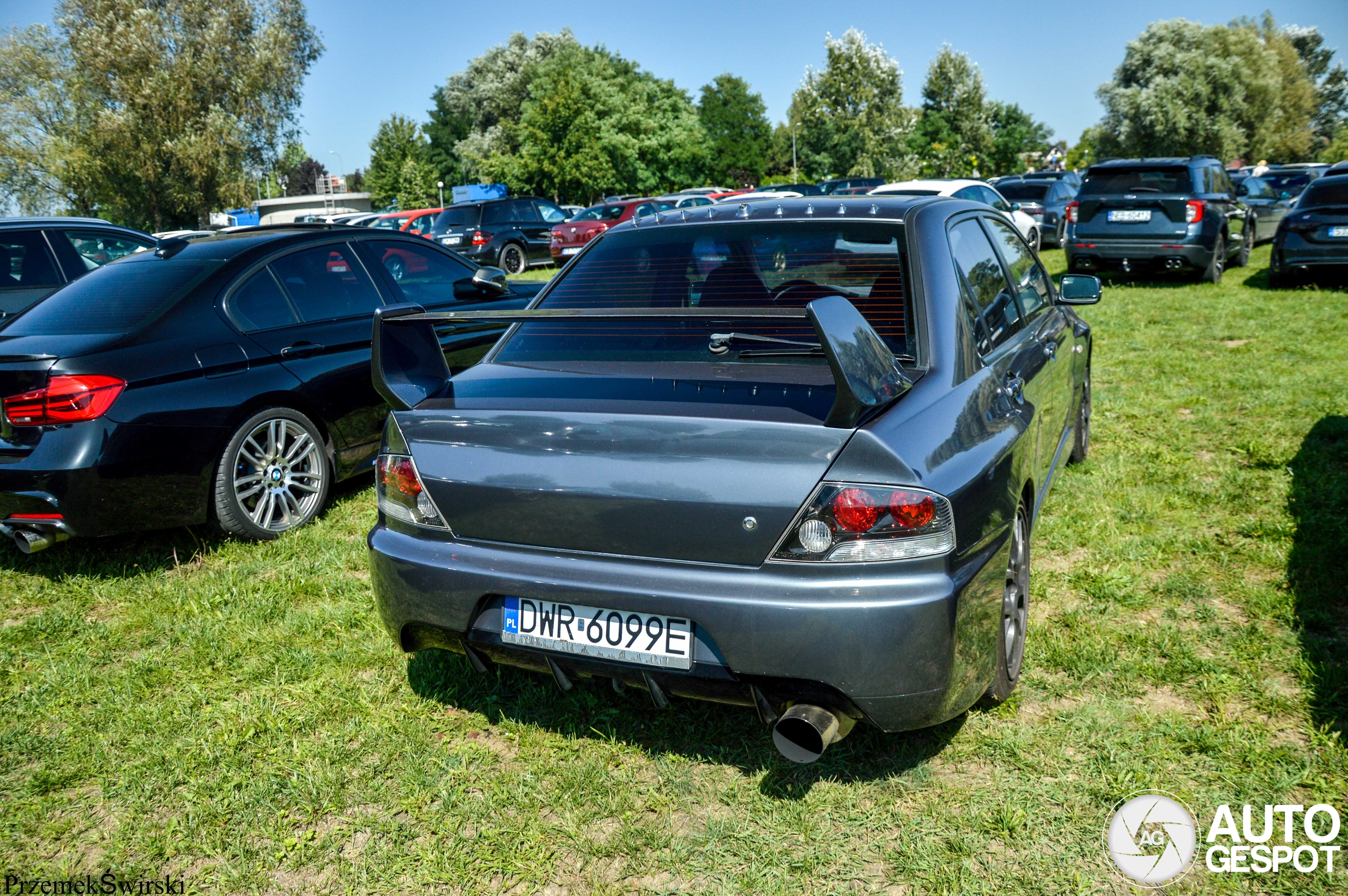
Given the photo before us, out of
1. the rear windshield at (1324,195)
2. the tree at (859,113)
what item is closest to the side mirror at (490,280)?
the rear windshield at (1324,195)

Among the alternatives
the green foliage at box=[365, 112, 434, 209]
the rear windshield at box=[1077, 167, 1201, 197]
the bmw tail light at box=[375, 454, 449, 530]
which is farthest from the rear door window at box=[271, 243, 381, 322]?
the green foliage at box=[365, 112, 434, 209]

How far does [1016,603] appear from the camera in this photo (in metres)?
3.13

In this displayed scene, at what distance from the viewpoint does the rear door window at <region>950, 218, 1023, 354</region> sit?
321 centimetres

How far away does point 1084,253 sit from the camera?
13.1m

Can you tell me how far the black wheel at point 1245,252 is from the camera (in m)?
15.3

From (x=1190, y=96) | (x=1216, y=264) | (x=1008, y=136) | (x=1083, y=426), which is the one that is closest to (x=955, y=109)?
(x=1008, y=136)

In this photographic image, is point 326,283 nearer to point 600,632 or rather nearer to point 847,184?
point 600,632

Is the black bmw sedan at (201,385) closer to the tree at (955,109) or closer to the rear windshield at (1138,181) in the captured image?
the rear windshield at (1138,181)

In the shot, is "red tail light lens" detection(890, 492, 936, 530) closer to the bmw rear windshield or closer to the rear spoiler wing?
the rear spoiler wing

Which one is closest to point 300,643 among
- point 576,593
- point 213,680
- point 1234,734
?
point 213,680

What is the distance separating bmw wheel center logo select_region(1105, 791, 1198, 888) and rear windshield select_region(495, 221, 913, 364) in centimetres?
139

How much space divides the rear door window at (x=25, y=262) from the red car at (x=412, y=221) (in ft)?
36.4

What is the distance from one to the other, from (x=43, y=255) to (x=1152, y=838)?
8.21 metres

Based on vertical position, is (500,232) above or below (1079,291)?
above
